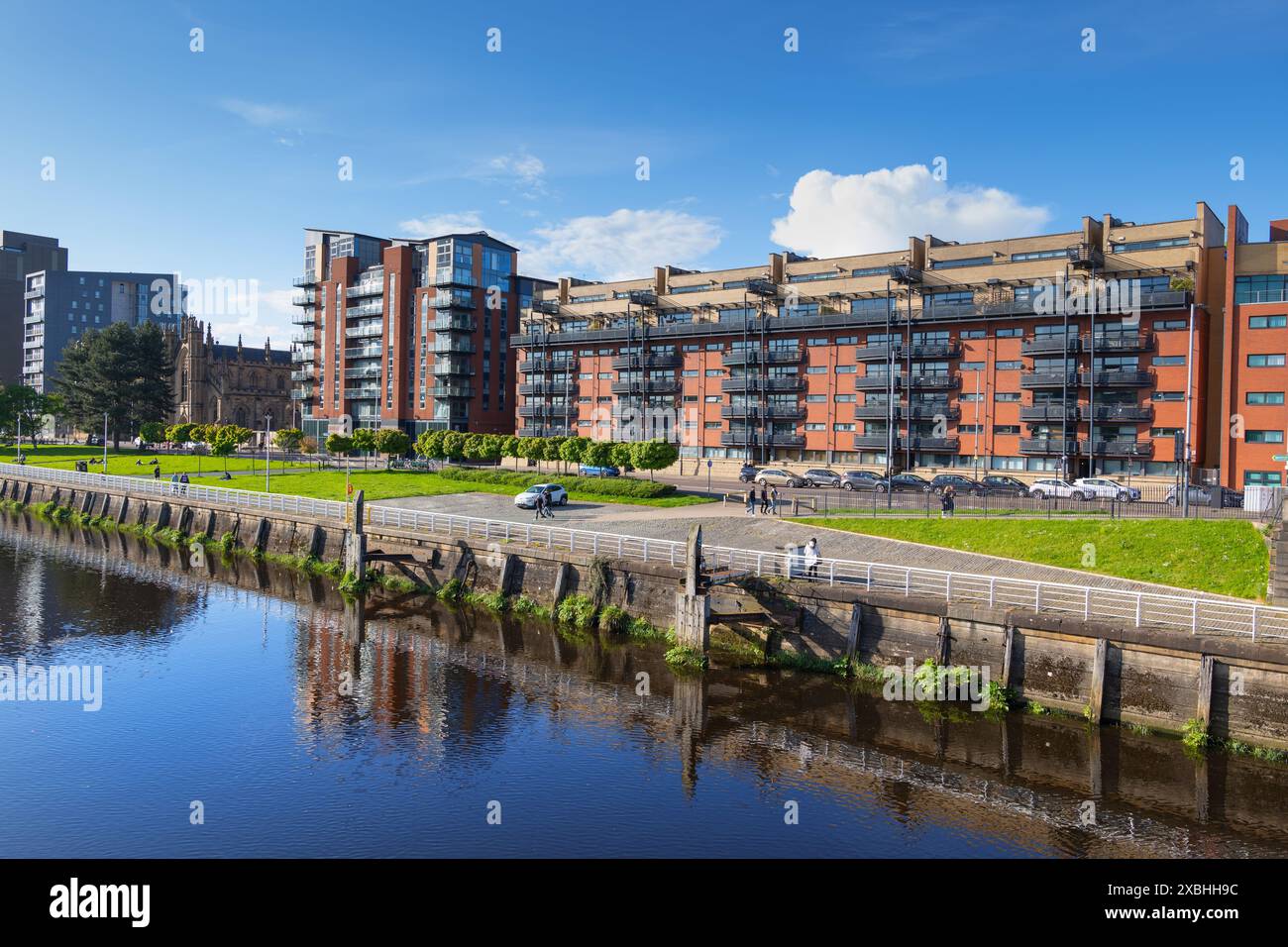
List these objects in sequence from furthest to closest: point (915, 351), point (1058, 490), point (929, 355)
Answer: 1. point (915, 351)
2. point (929, 355)
3. point (1058, 490)

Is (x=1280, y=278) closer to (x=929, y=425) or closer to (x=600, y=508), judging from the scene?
(x=929, y=425)

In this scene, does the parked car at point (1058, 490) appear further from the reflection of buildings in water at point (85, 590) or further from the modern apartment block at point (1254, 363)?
the reflection of buildings in water at point (85, 590)

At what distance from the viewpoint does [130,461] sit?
9444 cm

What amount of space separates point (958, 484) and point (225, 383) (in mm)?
118574

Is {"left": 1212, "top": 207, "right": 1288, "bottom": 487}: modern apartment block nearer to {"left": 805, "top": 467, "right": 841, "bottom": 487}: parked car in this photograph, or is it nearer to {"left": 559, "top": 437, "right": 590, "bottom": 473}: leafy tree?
{"left": 805, "top": 467, "right": 841, "bottom": 487}: parked car

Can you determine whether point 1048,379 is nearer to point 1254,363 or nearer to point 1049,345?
point 1049,345

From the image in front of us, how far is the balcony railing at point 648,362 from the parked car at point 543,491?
1401 inches

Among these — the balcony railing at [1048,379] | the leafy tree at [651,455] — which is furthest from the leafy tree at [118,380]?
the balcony railing at [1048,379]

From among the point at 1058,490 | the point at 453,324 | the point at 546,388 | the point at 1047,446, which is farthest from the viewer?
the point at 453,324

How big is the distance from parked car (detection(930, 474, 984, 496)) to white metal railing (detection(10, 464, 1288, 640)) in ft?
64.8

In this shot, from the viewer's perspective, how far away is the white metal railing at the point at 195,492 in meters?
49.2

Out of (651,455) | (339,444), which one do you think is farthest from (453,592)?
(339,444)

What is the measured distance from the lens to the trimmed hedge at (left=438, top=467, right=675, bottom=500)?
56.3m

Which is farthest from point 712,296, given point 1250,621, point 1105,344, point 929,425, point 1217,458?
point 1250,621
